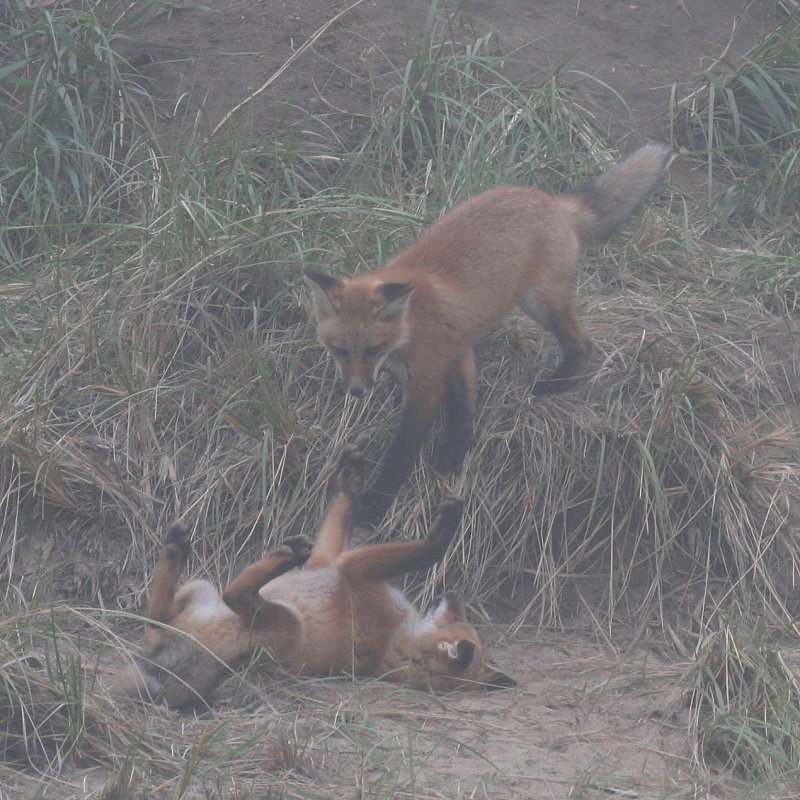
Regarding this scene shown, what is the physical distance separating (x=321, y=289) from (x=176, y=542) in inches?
49.9

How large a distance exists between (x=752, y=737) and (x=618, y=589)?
1.16m

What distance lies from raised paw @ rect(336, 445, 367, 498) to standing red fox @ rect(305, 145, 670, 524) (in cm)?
13

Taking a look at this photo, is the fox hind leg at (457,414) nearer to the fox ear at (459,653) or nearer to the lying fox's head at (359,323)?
the lying fox's head at (359,323)

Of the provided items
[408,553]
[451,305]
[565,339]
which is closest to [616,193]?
[565,339]

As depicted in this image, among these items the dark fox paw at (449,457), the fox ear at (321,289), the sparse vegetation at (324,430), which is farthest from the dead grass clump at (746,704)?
the fox ear at (321,289)

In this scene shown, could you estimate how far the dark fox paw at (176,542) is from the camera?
3951 millimetres

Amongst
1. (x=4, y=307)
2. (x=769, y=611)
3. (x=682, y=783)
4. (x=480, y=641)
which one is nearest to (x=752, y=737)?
(x=682, y=783)

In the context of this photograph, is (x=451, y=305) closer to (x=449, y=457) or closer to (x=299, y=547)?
(x=449, y=457)

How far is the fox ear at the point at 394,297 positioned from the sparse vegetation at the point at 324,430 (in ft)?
1.95

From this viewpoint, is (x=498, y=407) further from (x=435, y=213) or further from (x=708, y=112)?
(x=708, y=112)

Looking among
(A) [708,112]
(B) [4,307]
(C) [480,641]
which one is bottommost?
(C) [480,641]

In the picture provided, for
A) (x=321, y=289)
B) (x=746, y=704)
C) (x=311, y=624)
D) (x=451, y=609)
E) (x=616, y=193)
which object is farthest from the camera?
(x=616, y=193)

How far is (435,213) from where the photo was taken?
5.80 m

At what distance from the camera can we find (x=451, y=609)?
4.25 m
